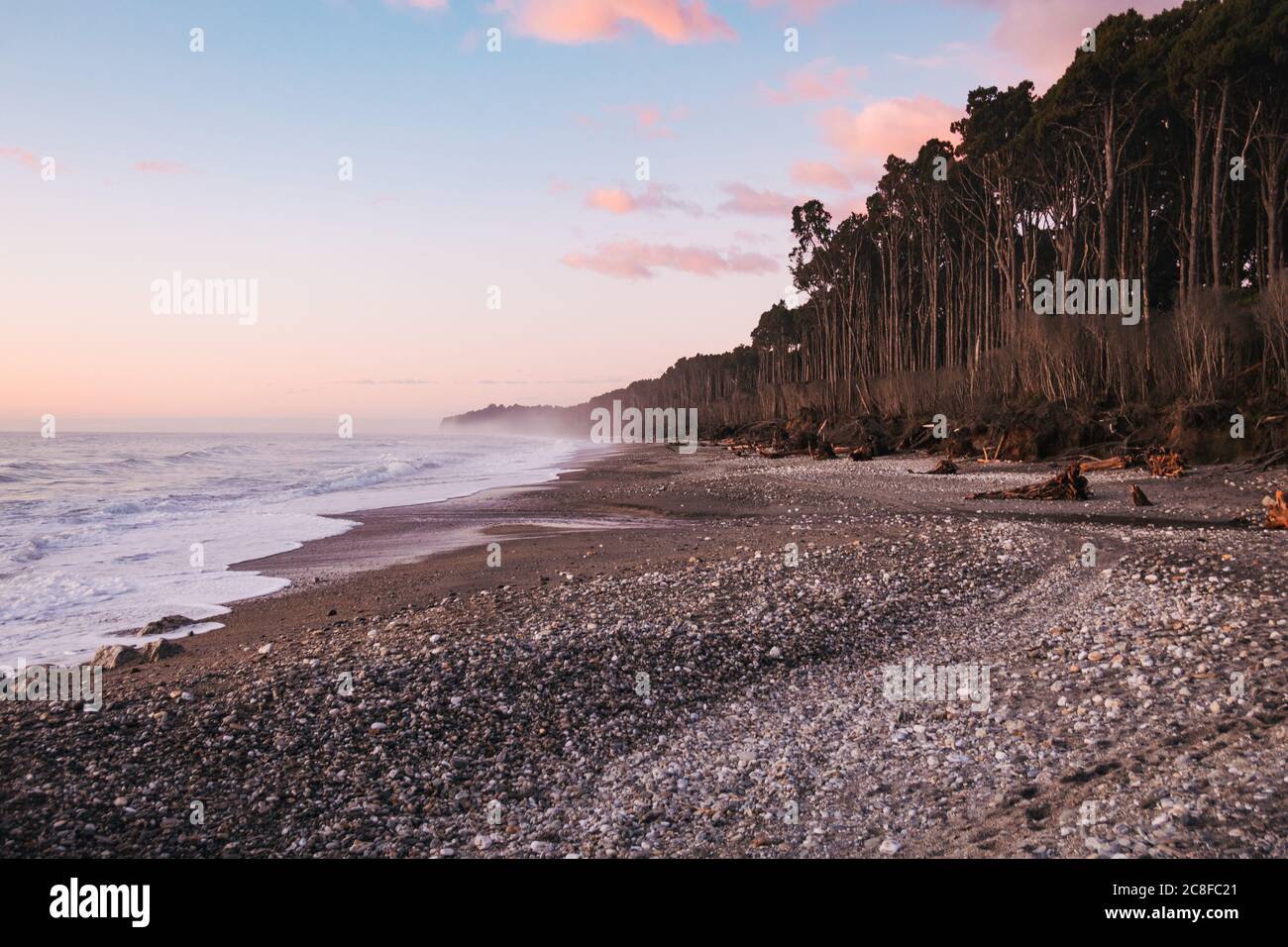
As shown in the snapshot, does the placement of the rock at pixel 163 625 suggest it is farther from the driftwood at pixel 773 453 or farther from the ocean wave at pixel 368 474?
the driftwood at pixel 773 453

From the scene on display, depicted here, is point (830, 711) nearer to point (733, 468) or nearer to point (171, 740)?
point (171, 740)

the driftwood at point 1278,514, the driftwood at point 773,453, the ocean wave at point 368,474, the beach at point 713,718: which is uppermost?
the driftwood at point 773,453

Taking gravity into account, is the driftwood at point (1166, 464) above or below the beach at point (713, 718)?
above

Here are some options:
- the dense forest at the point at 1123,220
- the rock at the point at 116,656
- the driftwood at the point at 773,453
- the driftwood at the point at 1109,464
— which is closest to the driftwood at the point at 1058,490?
the driftwood at the point at 1109,464

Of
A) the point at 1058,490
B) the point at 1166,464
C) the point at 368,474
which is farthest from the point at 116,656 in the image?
the point at 368,474

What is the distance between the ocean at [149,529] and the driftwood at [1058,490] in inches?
650

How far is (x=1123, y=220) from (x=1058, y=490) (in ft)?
104

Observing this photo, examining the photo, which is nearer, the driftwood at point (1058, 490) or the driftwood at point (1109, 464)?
the driftwood at point (1058, 490)

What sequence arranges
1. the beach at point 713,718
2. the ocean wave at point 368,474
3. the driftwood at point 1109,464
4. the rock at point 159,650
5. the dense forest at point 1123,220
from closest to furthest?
the beach at point 713,718
the rock at point 159,650
the driftwood at point 1109,464
the dense forest at point 1123,220
the ocean wave at point 368,474

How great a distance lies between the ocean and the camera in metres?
10.5

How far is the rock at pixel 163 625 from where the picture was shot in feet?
30.9

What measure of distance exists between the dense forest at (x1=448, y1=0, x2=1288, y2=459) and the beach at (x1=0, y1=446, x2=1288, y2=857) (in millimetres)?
19212
